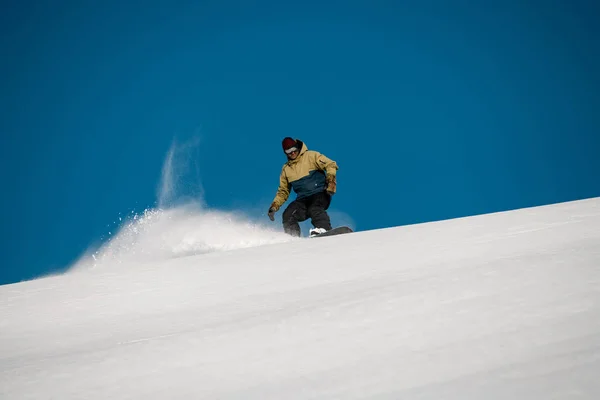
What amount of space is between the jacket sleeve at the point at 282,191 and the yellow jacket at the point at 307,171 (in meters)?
0.04

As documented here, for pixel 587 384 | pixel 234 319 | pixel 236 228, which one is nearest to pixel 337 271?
pixel 234 319

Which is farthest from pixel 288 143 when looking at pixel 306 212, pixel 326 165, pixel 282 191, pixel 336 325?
pixel 336 325

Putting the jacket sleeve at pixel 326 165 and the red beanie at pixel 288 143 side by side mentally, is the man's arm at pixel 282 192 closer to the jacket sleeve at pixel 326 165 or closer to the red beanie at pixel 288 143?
the red beanie at pixel 288 143

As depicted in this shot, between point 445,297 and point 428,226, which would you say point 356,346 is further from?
point 428,226

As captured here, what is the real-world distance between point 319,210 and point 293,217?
0.30 meters

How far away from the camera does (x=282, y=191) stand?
6973mm

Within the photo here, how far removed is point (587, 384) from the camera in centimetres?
84

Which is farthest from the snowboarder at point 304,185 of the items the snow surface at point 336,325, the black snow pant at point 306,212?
the snow surface at point 336,325

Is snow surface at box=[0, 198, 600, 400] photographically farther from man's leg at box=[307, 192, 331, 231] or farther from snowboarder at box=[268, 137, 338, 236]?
snowboarder at box=[268, 137, 338, 236]

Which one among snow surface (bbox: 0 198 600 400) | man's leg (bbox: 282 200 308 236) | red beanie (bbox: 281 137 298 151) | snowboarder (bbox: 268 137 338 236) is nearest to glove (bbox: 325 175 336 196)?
snowboarder (bbox: 268 137 338 236)

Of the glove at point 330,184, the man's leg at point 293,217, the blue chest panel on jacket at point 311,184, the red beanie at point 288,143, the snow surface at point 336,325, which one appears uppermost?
the red beanie at point 288,143

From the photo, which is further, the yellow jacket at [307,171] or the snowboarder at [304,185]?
the yellow jacket at [307,171]

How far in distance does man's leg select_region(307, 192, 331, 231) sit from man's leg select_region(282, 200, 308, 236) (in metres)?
0.08

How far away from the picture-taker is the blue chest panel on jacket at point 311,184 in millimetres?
6621
